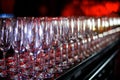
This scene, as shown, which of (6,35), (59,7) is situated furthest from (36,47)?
(59,7)

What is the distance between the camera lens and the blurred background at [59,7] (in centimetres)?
620

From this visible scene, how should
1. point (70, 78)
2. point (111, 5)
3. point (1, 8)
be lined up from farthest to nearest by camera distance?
point (111, 5), point (1, 8), point (70, 78)

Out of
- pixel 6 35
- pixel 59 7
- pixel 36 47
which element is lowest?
pixel 36 47

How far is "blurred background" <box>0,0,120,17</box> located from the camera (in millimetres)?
6195

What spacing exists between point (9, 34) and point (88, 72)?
0.82 m

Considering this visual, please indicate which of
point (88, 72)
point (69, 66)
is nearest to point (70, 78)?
point (69, 66)

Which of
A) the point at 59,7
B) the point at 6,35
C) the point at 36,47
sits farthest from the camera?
the point at 59,7

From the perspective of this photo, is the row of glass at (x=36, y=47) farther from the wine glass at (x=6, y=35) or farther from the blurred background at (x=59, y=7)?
the blurred background at (x=59, y=7)

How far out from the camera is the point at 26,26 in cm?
154

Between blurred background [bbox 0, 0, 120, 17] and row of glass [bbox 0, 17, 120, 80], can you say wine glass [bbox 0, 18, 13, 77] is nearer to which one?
row of glass [bbox 0, 17, 120, 80]

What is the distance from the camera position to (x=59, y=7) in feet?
24.6

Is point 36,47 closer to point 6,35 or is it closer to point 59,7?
point 6,35

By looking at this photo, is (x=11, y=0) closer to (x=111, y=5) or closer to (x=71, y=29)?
(x=111, y=5)

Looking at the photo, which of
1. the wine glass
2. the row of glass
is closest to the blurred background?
the row of glass
